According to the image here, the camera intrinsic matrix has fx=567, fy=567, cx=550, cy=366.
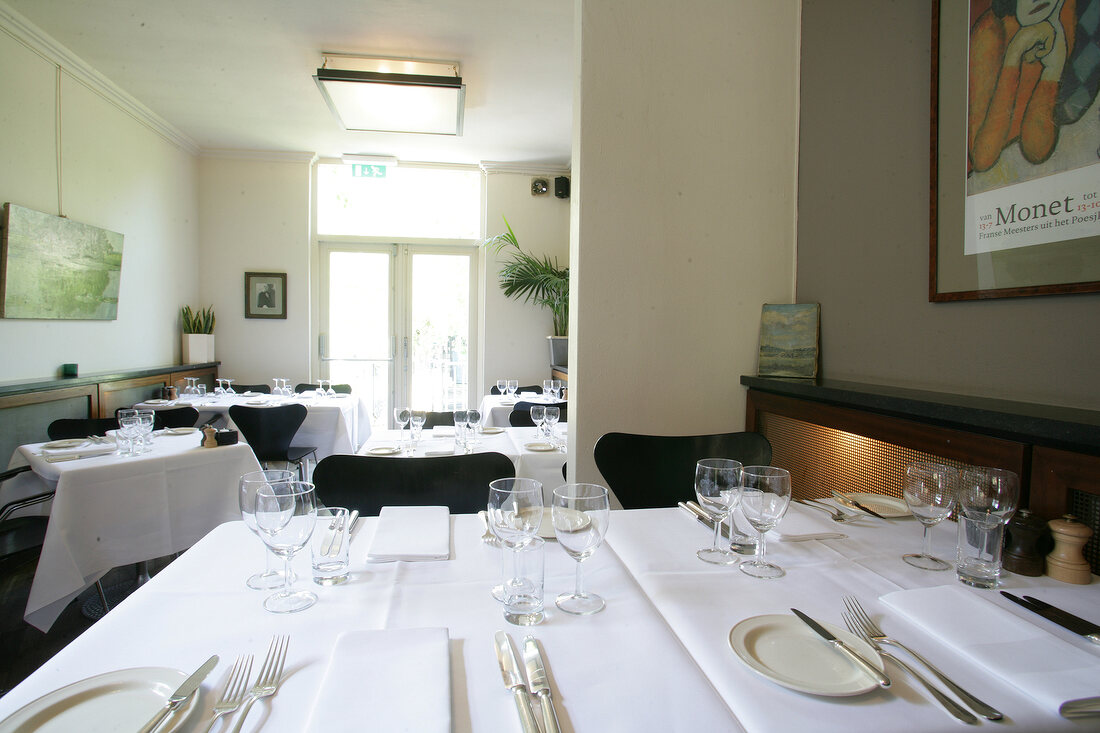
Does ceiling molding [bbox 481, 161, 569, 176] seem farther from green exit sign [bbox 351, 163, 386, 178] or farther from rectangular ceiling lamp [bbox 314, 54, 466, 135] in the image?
rectangular ceiling lamp [bbox 314, 54, 466, 135]

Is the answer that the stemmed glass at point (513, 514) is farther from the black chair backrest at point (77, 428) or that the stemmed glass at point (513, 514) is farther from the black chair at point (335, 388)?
the black chair at point (335, 388)

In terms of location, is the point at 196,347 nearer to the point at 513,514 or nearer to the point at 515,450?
the point at 515,450

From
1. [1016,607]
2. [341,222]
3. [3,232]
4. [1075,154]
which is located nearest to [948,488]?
[1016,607]

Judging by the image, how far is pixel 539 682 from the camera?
0.66 meters

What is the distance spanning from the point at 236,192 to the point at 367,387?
2.44 meters

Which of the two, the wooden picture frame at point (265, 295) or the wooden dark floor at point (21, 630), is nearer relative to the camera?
the wooden dark floor at point (21, 630)

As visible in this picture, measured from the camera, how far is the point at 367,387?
6.36 metres

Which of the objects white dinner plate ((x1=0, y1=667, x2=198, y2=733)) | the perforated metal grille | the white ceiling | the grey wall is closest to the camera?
white dinner plate ((x1=0, y1=667, x2=198, y2=733))

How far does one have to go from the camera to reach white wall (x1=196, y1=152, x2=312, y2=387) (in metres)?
5.92

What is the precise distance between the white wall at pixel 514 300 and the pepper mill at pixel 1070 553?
17.9 ft

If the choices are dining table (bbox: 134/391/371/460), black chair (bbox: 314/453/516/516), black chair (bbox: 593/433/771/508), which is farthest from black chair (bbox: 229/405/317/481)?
black chair (bbox: 593/433/771/508)

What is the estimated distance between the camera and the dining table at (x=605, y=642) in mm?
623

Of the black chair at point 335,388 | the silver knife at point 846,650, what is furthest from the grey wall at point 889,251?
the black chair at point 335,388

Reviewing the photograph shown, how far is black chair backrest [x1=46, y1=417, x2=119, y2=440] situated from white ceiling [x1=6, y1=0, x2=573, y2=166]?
8.22ft
